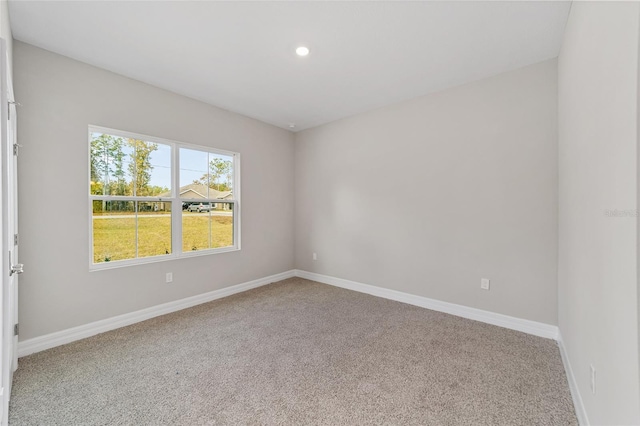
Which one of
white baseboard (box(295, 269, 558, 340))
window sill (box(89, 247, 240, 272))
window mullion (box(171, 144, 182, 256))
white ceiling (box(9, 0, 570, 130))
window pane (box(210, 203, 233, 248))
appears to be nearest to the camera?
white ceiling (box(9, 0, 570, 130))

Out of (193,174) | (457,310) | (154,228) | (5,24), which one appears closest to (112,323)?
(154,228)

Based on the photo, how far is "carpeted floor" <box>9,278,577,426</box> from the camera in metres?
1.63

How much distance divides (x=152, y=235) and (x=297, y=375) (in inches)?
92.7

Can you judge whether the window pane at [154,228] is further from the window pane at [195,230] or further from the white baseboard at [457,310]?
the white baseboard at [457,310]

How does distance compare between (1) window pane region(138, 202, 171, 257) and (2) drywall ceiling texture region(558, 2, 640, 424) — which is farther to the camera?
(1) window pane region(138, 202, 171, 257)

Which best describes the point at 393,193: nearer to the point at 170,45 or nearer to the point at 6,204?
the point at 170,45

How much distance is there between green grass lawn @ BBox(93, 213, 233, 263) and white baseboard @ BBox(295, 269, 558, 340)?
1870 mm

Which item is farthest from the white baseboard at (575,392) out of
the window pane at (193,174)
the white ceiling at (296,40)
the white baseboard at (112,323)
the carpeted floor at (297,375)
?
the window pane at (193,174)

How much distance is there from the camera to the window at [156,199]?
2.79 meters

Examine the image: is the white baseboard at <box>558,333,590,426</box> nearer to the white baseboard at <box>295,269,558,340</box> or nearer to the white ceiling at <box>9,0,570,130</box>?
the white baseboard at <box>295,269,558,340</box>

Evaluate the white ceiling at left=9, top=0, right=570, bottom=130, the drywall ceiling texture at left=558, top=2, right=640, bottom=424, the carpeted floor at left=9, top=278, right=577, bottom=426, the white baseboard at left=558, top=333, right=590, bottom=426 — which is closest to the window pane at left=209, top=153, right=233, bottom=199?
the white ceiling at left=9, top=0, right=570, bottom=130

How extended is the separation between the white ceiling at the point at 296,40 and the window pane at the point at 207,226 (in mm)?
1520

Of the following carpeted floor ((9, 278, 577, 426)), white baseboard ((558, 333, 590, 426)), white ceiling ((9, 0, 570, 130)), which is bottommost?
carpeted floor ((9, 278, 577, 426))

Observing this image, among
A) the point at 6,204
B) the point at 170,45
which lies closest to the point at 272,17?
the point at 170,45
